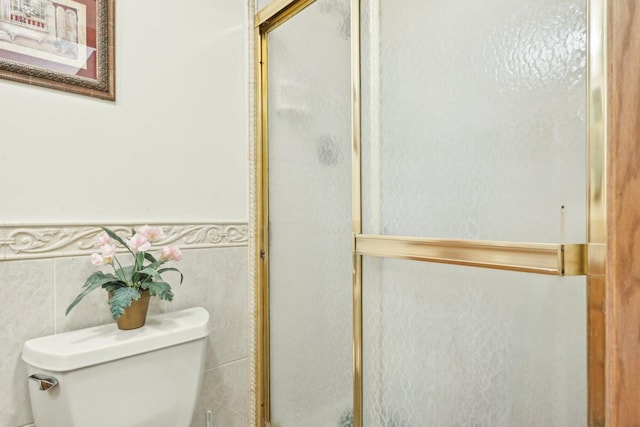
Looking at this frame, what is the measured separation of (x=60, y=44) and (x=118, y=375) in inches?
33.8

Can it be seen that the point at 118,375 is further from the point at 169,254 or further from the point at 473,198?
the point at 473,198

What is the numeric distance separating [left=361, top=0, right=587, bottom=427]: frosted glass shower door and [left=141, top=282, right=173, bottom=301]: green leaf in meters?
0.50

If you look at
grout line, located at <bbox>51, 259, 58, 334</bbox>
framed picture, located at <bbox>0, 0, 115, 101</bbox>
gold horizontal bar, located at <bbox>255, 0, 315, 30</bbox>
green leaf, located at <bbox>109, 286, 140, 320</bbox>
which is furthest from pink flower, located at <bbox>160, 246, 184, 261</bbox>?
gold horizontal bar, located at <bbox>255, 0, 315, 30</bbox>

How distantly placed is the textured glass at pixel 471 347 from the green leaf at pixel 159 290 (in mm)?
503

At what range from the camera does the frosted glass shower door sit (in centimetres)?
60

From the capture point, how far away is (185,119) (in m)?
1.22

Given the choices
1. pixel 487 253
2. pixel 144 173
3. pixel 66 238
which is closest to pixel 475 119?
pixel 487 253

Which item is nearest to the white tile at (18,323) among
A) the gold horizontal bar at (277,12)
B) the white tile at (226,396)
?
the white tile at (226,396)

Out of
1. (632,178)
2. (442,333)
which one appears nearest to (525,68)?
(632,178)

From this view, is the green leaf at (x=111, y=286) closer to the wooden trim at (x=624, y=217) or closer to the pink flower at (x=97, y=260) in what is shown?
the pink flower at (x=97, y=260)

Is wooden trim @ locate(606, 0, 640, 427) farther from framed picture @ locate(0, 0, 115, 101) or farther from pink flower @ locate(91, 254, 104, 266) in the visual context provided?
framed picture @ locate(0, 0, 115, 101)

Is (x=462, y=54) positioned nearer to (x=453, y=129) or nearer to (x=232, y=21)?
(x=453, y=129)

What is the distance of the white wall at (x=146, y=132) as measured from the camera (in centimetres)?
96

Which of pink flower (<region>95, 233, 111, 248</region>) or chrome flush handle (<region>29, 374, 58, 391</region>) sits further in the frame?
pink flower (<region>95, 233, 111, 248</region>)
